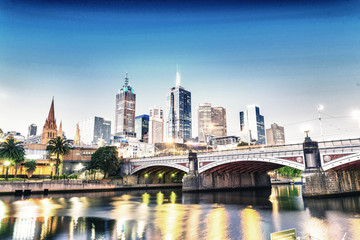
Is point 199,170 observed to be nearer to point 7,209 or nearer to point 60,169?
point 7,209

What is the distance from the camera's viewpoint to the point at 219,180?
7569cm

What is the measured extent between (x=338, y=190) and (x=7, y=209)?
56688 mm

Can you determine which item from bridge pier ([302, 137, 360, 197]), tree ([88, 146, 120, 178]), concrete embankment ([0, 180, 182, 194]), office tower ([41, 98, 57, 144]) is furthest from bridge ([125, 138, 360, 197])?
office tower ([41, 98, 57, 144])

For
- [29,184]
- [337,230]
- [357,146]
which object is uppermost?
[357,146]

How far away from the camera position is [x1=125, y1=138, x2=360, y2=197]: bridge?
45344mm

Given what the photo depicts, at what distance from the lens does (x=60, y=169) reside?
9750 centimetres

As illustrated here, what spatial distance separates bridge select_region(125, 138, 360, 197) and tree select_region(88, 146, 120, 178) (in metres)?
7.27

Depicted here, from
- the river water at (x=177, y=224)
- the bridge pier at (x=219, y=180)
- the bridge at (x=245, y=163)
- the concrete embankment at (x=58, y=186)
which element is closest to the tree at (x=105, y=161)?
the concrete embankment at (x=58, y=186)

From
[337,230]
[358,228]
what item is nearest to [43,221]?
[337,230]

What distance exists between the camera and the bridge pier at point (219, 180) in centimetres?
6869

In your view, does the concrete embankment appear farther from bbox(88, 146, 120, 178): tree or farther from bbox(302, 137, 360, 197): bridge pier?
bbox(302, 137, 360, 197): bridge pier

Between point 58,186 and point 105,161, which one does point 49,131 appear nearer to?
point 105,161

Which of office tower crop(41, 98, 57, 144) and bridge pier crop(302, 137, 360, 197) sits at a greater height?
office tower crop(41, 98, 57, 144)

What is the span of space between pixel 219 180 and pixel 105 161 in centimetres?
3740
